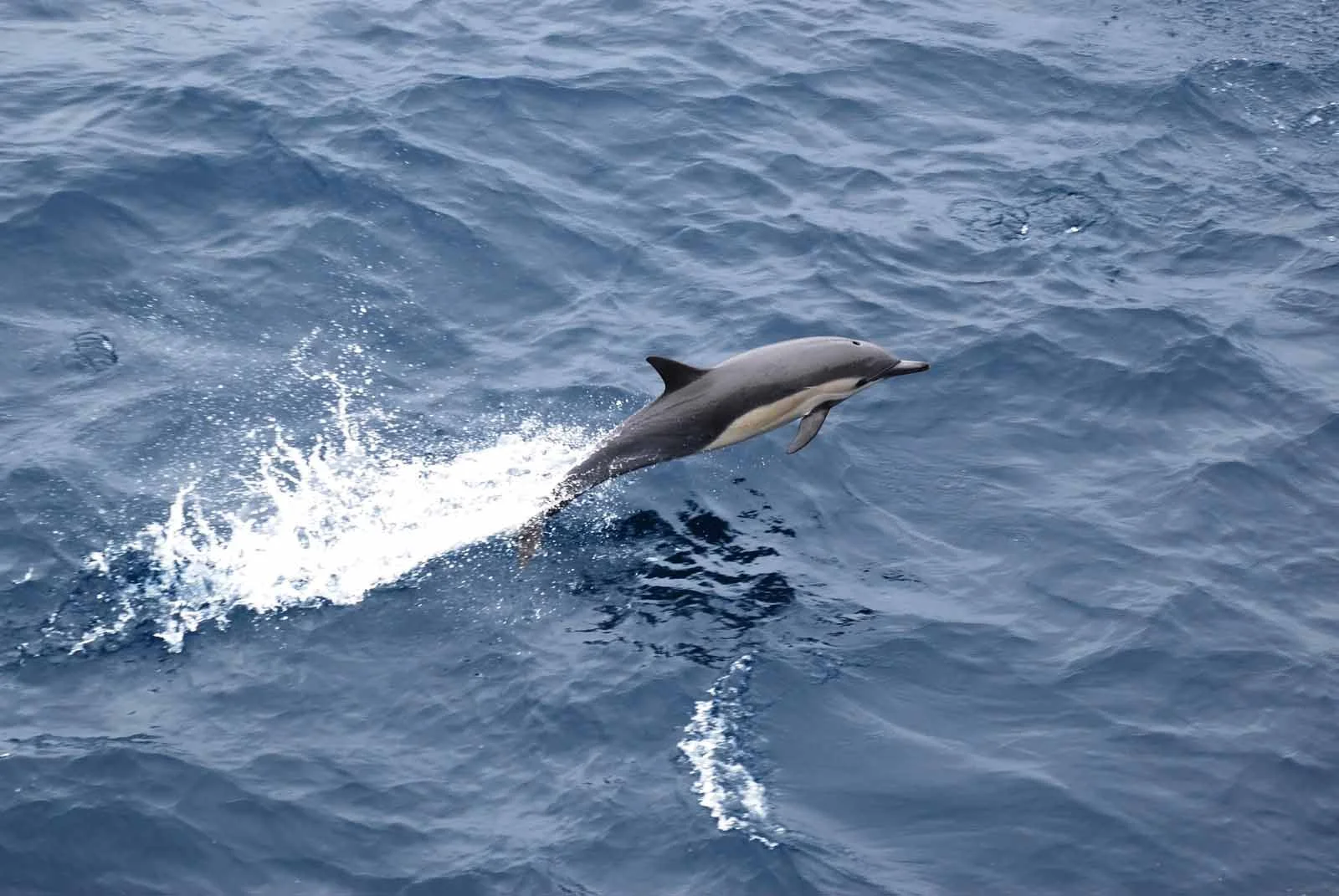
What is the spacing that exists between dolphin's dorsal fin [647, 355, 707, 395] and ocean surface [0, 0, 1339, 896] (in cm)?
148

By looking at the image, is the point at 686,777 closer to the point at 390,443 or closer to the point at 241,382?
the point at 390,443

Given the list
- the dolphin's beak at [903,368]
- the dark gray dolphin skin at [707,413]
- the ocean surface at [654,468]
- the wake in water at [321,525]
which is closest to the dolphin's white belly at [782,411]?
the dark gray dolphin skin at [707,413]

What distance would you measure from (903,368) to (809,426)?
4.87 ft

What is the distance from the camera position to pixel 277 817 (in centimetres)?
1219

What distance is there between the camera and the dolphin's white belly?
1552cm

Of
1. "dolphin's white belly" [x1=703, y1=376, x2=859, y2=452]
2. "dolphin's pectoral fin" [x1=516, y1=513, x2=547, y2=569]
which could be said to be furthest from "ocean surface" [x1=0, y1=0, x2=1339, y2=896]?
"dolphin's white belly" [x1=703, y1=376, x2=859, y2=452]

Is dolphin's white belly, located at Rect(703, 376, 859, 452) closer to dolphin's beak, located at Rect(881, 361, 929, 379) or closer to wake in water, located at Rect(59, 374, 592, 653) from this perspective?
dolphin's beak, located at Rect(881, 361, 929, 379)

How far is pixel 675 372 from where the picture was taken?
50.1ft

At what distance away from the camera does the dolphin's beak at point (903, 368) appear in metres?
16.4

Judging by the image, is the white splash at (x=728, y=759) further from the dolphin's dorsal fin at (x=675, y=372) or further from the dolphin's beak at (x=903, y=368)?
the dolphin's beak at (x=903, y=368)

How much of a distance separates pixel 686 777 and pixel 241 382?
24.5 ft

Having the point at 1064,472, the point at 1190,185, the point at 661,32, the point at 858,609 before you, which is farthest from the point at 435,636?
the point at 661,32

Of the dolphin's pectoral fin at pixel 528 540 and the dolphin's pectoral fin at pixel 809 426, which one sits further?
the dolphin's pectoral fin at pixel 809 426

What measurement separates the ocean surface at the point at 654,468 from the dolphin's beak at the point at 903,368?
108 centimetres
